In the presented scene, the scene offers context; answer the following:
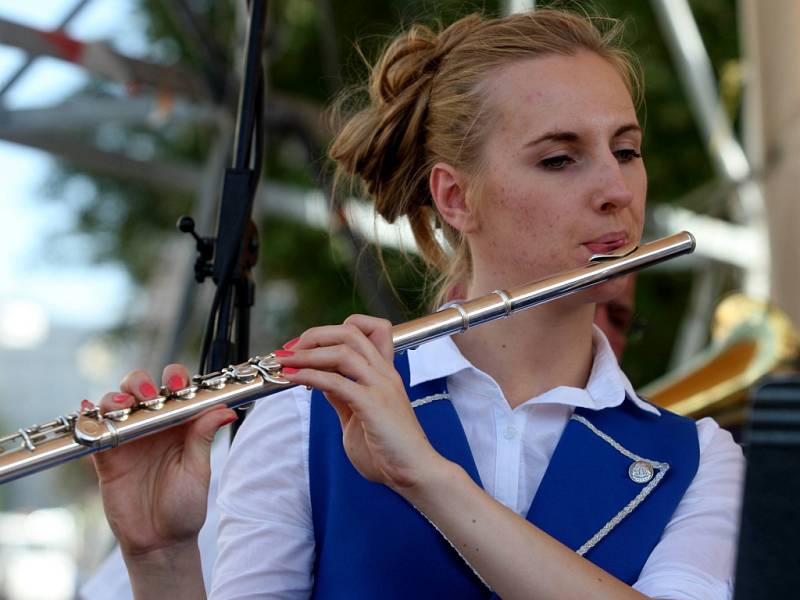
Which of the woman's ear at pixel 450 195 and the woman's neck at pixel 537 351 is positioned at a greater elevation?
the woman's ear at pixel 450 195

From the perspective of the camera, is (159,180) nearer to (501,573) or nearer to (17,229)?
(501,573)

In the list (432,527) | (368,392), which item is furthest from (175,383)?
(432,527)

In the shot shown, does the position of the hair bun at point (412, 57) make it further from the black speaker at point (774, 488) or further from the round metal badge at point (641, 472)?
the black speaker at point (774, 488)

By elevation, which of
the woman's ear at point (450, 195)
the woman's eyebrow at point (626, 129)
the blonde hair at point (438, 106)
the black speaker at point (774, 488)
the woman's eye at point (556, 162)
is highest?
the blonde hair at point (438, 106)

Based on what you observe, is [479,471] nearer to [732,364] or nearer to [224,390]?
[224,390]

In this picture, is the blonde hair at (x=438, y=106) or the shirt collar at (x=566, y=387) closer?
the shirt collar at (x=566, y=387)

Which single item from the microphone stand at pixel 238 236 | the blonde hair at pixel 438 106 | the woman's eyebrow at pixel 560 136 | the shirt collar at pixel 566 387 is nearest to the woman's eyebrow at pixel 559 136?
the woman's eyebrow at pixel 560 136

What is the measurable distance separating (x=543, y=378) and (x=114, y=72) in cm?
236

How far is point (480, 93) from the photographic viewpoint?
169cm

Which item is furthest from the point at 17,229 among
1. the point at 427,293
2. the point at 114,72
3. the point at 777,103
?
the point at 427,293

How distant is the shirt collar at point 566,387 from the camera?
5.19 ft

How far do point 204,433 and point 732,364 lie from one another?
2051 mm

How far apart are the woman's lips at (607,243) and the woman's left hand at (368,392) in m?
0.32

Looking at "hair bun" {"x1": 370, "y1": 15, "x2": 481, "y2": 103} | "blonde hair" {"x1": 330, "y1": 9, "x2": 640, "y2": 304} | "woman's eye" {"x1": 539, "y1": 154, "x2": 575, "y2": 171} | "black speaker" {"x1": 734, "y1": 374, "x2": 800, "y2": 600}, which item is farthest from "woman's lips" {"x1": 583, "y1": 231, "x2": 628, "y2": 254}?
"black speaker" {"x1": 734, "y1": 374, "x2": 800, "y2": 600}
